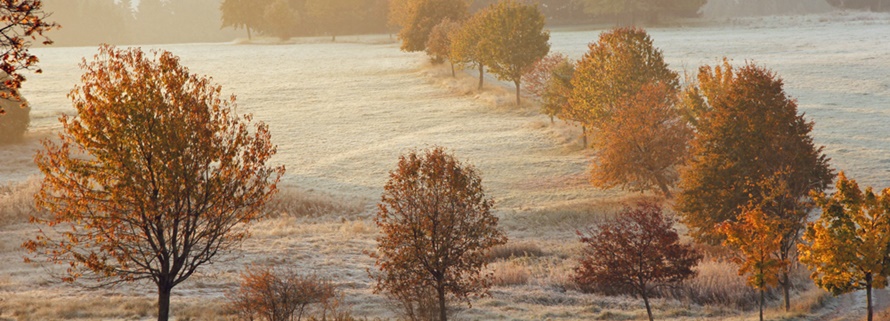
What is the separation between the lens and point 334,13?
134 meters

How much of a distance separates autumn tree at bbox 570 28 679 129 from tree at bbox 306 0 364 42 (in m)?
86.6

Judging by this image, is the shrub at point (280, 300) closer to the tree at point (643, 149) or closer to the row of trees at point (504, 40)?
the tree at point (643, 149)

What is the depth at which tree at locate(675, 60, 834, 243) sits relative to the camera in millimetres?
31156

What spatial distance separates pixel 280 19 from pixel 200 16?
73290 mm

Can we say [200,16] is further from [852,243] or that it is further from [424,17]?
[852,243]

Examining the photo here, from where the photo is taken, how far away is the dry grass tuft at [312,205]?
133ft

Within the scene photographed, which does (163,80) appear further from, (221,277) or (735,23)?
(735,23)

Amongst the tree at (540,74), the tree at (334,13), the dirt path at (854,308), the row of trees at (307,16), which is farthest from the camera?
the tree at (334,13)

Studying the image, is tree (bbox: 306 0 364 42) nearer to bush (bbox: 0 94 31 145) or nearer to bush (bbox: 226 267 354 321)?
bush (bbox: 0 94 31 145)

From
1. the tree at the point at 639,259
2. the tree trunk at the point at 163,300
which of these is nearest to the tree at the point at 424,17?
the tree at the point at 639,259

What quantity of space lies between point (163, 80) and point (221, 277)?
10.8 m

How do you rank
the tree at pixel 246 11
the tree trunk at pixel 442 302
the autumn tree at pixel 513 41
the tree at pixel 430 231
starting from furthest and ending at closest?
the tree at pixel 246 11 < the autumn tree at pixel 513 41 < the tree at pixel 430 231 < the tree trunk at pixel 442 302

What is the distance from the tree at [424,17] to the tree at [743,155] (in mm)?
58418

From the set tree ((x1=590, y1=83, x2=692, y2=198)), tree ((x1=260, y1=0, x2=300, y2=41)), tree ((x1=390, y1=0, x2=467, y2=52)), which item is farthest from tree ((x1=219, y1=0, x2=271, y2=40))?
tree ((x1=590, y1=83, x2=692, y2=198))
